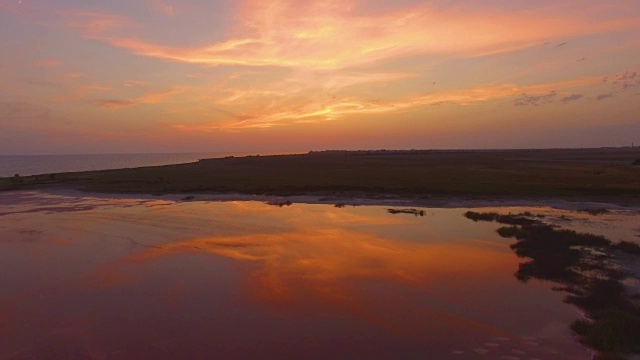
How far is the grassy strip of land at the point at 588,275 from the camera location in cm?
1141

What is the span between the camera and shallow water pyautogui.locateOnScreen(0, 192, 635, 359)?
38.2 feet

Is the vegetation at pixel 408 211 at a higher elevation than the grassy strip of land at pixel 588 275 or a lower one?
higher

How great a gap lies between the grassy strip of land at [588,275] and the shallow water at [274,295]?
0.60 meters

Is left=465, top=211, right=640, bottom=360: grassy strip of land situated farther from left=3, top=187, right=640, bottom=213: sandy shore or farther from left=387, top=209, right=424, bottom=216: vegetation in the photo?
left=3, top=187, right=640, bottom=213: sandy shore

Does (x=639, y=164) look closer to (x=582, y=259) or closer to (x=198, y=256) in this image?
(x=582, y=259)

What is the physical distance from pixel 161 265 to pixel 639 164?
308ft

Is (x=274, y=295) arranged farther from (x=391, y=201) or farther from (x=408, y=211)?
(x=391, y=201)

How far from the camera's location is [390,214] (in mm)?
33938

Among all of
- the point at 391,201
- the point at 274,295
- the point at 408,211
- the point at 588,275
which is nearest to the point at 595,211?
the point at 408,211

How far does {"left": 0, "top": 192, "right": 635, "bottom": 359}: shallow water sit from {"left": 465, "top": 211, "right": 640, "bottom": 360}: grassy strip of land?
597 mm

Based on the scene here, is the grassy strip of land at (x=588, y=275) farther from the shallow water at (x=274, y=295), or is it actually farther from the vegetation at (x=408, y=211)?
the vegetation at (x=408, y=211)

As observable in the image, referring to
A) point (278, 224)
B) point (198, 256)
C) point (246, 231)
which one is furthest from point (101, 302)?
point (278, 224)

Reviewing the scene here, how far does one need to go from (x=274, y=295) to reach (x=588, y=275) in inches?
456

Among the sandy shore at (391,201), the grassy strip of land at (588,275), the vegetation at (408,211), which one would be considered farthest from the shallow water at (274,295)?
the sandy shore at (391,201)
